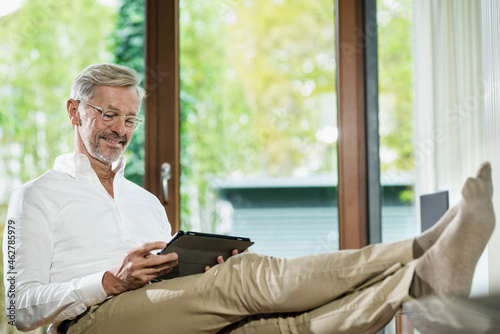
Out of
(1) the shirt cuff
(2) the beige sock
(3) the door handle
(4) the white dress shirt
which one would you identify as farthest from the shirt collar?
(2) the beige sock

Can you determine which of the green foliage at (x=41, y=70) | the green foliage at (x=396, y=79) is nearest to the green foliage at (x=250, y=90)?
the green foliage at (x=396, y=79)

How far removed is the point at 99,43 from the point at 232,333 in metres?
2.14

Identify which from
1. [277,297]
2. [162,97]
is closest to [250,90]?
[162,97]

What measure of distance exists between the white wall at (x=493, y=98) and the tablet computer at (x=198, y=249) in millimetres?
709

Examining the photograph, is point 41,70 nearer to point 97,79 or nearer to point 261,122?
point 261,122

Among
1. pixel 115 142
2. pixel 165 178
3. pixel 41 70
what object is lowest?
pixel 165 178

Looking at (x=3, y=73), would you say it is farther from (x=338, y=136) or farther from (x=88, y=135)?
(x=338, y=136)

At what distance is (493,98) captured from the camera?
6.31 ft

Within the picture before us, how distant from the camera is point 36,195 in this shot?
6.22ft

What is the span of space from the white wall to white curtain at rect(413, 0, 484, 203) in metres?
0.19

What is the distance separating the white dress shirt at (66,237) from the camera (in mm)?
1713

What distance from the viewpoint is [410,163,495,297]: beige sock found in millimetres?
1380

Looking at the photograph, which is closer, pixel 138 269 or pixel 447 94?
pixel 138 269

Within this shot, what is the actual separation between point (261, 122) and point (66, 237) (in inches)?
70.1
